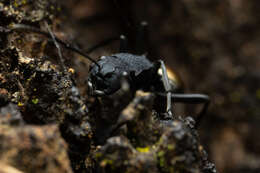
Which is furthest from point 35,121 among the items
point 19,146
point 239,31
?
point 239,31

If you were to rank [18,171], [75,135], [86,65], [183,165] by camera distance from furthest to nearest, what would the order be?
[86,65], [75,135], [183,165], [18,171]

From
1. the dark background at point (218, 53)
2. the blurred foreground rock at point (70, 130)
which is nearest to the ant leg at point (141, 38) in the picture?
the dark background at point (218, 53)

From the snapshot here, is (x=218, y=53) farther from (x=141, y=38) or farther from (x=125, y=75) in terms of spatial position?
(x=125, y=75)

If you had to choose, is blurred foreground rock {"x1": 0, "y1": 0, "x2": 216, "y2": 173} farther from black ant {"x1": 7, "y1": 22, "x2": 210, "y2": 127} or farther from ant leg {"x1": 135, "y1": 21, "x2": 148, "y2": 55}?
ant leg {"x1": 135, "y1": 21, "x2": 148, "y2": 55}

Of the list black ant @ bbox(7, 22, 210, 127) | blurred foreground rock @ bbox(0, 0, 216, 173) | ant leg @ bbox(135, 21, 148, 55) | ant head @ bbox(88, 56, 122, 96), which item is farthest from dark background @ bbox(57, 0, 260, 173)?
blurred foreground rock @ bbox(0, 0, 216, 173)

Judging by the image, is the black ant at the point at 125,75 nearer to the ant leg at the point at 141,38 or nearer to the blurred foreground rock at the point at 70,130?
the blurred foreground rock at the point at 70,130

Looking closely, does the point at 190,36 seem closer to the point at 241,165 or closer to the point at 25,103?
the point at 241,165
